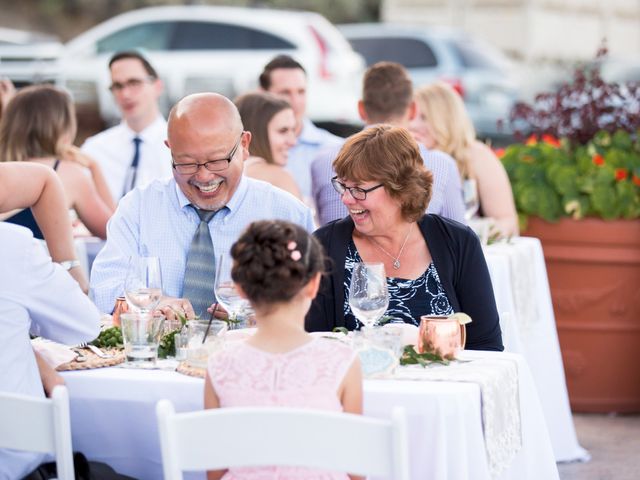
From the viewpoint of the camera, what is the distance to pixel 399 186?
4.35m

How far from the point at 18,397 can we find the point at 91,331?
0.56m

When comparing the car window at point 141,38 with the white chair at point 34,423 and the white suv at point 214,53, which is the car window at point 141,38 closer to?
the white suv at point 214,53

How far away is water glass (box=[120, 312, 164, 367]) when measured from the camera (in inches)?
147

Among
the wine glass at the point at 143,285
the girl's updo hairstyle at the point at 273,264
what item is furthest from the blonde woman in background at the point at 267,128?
the girl's updo hairstyle at the point at 273,264

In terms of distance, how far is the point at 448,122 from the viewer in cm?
705

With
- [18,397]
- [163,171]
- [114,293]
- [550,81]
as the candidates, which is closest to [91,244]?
[163,171]

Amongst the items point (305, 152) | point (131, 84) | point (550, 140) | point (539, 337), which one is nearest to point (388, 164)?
point (539, 337)

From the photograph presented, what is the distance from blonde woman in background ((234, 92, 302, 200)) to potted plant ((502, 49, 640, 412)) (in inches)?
54.8

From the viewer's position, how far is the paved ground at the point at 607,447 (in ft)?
19.3

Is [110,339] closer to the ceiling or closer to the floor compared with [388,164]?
closer to the floor

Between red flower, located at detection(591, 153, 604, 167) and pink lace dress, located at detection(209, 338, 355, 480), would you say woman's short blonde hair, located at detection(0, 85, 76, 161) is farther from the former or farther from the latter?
pink lace dress, located at detection(209, 338, 355, 480)

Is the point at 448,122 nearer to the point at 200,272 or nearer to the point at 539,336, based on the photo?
the point at 539,336

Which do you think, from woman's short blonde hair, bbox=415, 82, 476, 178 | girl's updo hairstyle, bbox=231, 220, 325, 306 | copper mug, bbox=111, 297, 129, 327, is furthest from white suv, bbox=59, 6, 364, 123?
girl's updo hairstyle, bbox=231, 220, 325, 306

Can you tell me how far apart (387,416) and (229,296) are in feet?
2.57
